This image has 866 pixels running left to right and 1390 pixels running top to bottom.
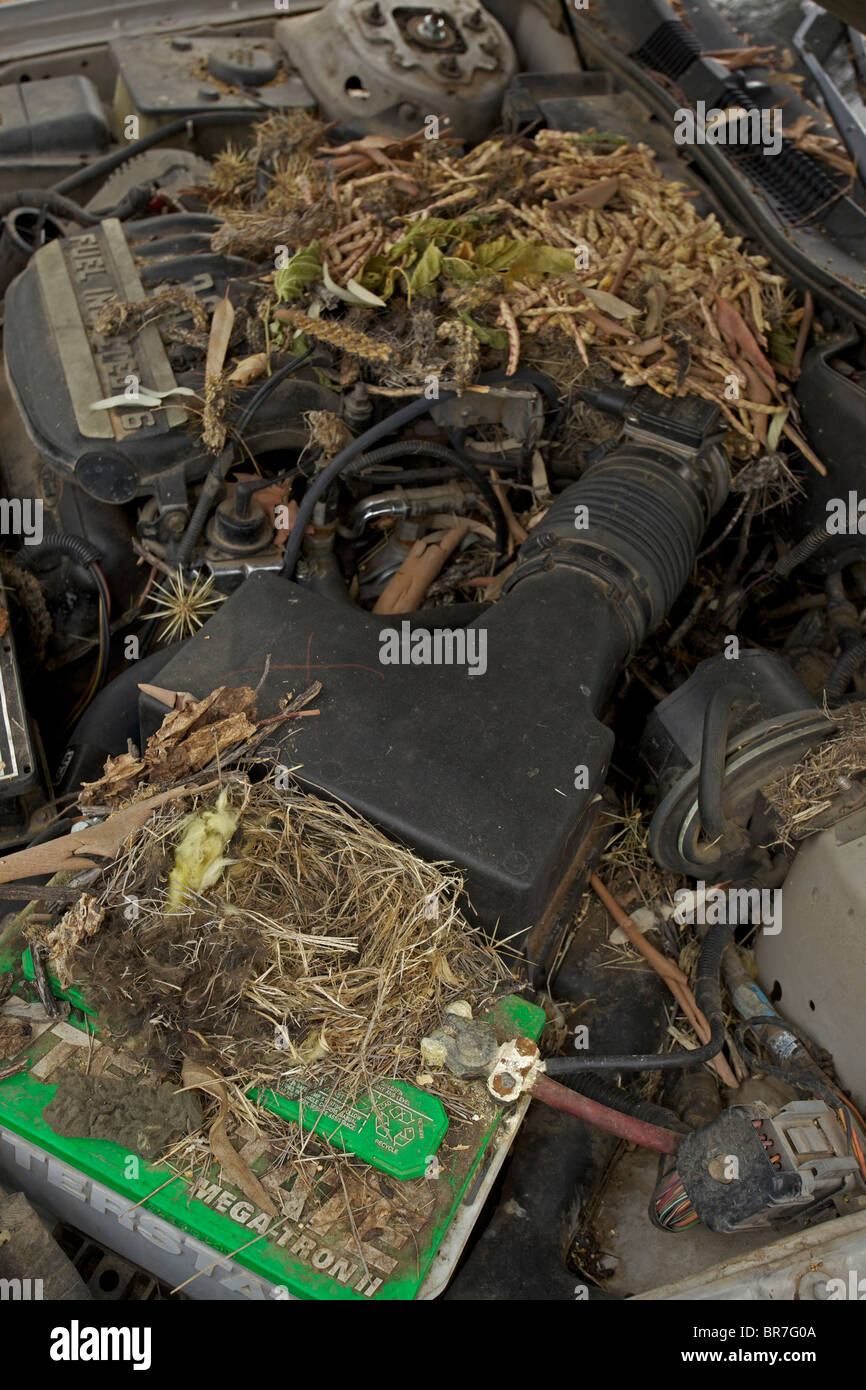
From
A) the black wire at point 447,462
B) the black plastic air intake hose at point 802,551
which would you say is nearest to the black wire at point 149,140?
the black wire at point 447,462

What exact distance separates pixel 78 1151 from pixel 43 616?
1.80 m

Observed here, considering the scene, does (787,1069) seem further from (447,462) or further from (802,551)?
(447,462)

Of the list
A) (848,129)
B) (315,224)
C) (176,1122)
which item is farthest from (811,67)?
(176,1122)

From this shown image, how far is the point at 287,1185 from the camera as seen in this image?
6.13 feet

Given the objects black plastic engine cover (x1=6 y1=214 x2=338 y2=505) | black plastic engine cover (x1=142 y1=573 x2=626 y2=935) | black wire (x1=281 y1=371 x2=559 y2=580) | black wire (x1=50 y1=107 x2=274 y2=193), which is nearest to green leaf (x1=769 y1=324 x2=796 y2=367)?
black wire (x1=281 y1=371 x2=559 y2=580)

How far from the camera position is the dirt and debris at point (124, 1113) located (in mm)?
1889

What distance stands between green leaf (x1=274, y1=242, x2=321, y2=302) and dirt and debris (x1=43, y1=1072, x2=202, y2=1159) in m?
2.27

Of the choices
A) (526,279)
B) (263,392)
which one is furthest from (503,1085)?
(526,279)

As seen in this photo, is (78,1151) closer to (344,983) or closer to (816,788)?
(344,983)

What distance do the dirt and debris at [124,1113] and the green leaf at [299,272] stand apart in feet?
7.45

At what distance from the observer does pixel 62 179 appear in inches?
166
